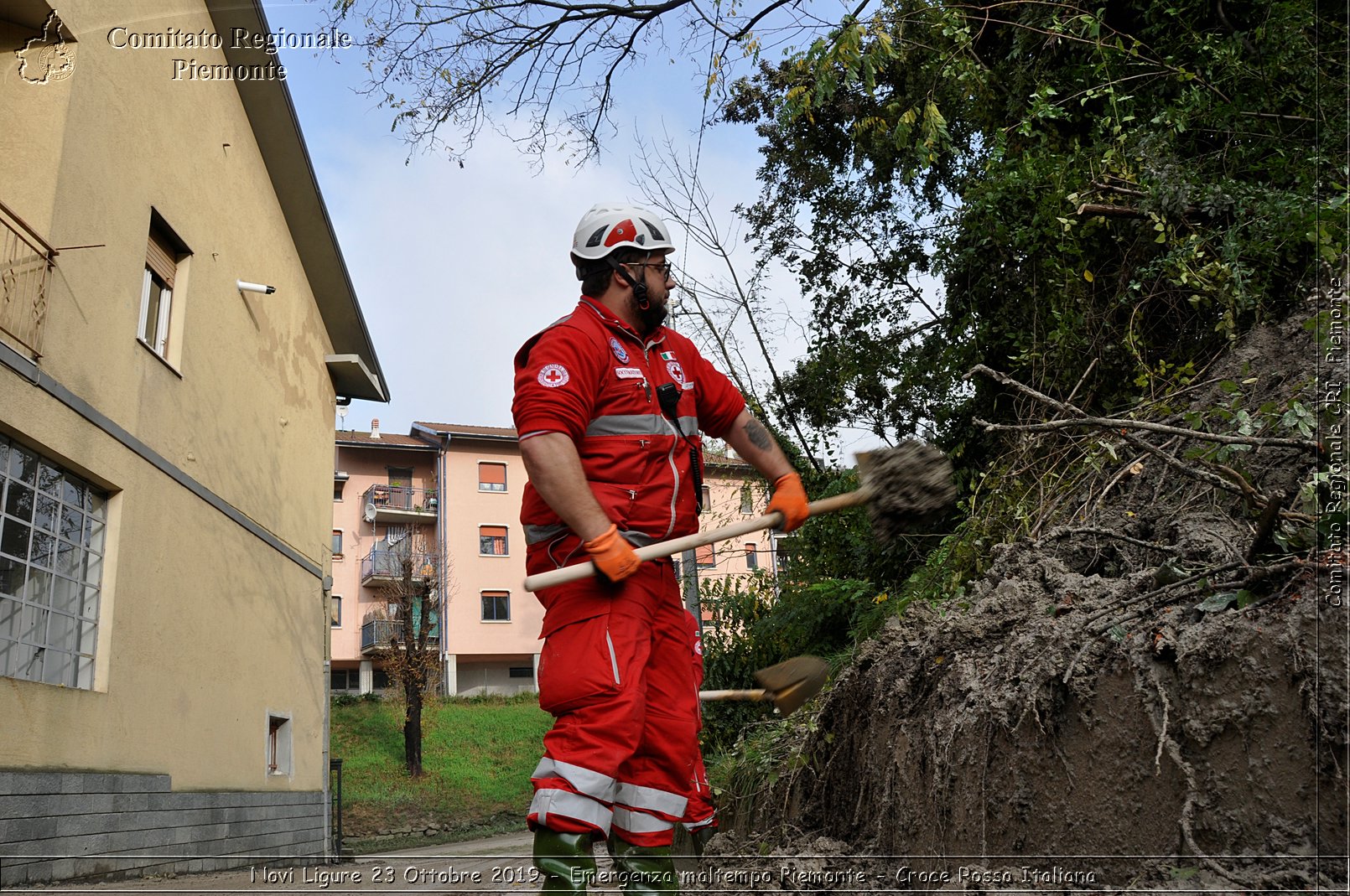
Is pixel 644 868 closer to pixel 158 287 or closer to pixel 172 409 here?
pixel 172 409

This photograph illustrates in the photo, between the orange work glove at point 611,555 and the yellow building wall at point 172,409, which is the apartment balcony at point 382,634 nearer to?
the yellow building wall at point 172,409

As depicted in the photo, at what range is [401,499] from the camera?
129 feet

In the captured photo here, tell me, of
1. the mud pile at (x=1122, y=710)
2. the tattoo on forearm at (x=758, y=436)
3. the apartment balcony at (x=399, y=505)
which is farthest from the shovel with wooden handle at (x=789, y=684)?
the apartment balcony at (x=399, y=505)

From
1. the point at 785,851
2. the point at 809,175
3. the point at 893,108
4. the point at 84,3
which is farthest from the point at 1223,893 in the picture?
the point at 809,175

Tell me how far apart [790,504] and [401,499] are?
123 feet

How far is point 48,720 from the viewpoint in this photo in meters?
6.99

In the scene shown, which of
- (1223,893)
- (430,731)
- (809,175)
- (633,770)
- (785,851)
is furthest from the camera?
(430,731)

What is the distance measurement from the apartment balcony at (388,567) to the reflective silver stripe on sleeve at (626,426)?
32601 mm

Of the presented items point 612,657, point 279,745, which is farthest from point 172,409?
point 612,657

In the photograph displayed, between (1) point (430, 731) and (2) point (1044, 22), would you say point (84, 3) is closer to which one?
(2) point (1044, 22)

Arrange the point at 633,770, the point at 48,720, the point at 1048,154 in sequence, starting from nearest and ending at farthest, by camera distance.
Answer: the point at 633,770 < the point at 1048,154 < the point at 48,720

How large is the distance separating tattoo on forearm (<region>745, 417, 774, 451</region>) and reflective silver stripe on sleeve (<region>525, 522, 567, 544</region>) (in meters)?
1.00

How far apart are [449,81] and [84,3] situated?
293cm

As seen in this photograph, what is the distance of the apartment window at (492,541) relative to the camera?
127ft
